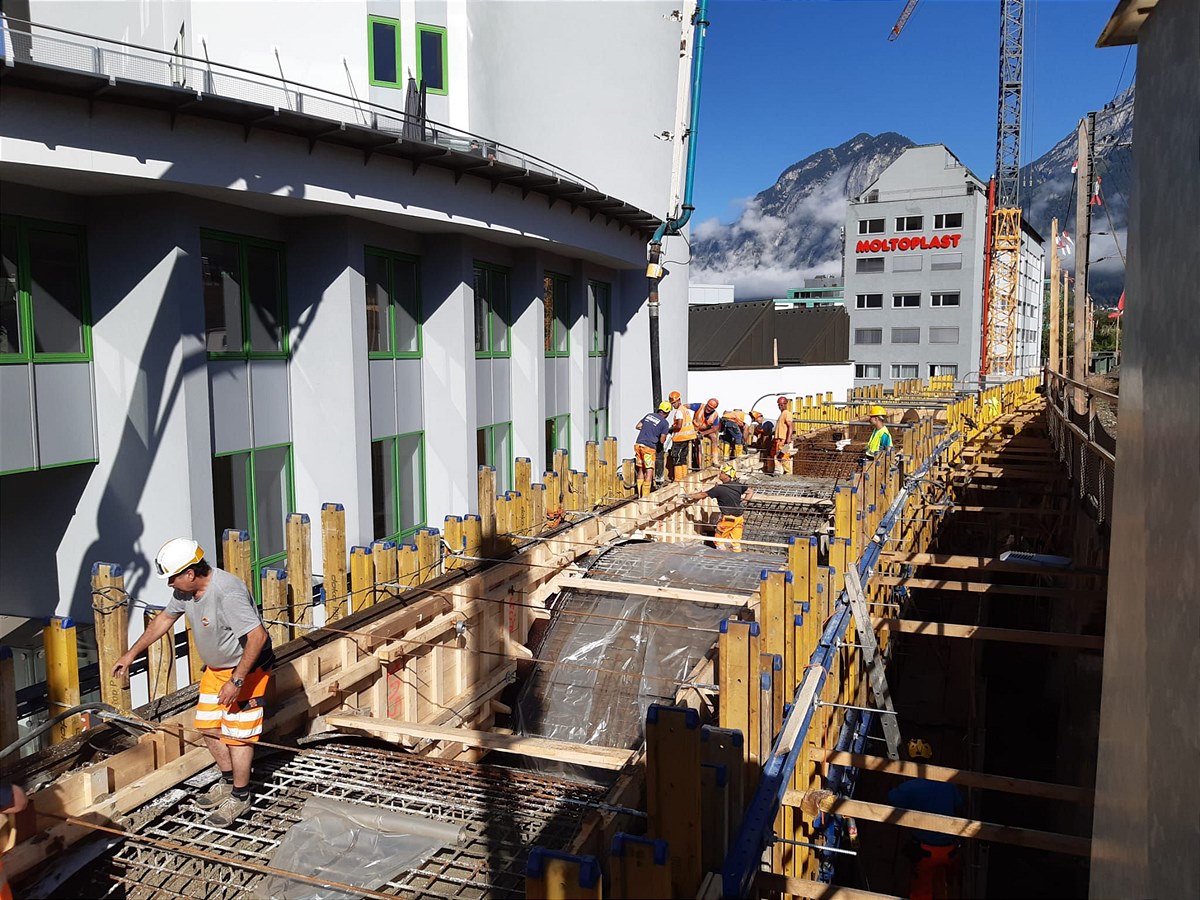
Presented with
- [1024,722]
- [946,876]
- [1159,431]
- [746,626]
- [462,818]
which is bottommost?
[1024,722]

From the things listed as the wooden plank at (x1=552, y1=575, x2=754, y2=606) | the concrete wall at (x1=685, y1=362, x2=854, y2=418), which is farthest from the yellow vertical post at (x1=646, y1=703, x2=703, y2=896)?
the concrete wall at (x1=685, y1=362, x2=854, y2=418)

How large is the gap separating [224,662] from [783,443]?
1576 centimetres

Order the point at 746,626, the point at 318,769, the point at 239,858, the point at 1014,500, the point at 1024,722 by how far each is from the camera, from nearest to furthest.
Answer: the point at 239,858 < the point at 746,626 < the point at 318,769 < the point at 1024,722 < the point at 1014,500

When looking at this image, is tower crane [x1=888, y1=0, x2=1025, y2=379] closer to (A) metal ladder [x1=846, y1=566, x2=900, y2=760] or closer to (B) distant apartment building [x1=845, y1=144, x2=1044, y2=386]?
(B) distant apartment building [x1=845, y1=144, x2=1044, y2=386]

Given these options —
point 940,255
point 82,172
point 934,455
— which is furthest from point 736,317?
point 82,172

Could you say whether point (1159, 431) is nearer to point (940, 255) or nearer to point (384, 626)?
point (384, 626)

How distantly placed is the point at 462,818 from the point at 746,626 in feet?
7.88

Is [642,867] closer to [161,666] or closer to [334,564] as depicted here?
[161,666]

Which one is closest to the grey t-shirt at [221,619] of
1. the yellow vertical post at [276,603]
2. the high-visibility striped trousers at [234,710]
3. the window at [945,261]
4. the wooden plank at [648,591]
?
the high-visibility striped trousers at [234,710]

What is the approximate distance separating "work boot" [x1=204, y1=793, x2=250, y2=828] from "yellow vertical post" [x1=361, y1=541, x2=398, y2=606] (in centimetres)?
382

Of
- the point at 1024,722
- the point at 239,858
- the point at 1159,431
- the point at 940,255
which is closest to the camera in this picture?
the point at 1159,431

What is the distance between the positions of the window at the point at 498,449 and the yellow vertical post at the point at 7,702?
50.9ft

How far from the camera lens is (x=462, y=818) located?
6.24 meters

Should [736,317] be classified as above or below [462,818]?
above
